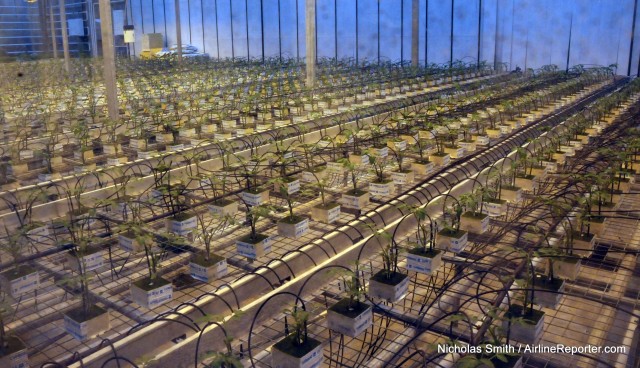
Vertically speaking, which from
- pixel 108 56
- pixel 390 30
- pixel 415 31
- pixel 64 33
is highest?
pixel 390 30

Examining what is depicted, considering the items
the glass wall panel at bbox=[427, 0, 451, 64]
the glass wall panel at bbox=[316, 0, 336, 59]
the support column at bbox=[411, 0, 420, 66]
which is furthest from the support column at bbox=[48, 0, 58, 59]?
the glass wall panel at bbox=[427, 0, 451, 64]

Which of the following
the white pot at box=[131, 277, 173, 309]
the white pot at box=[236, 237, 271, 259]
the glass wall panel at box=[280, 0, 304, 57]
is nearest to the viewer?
the white pot at box=[131, 277, 173, 309]

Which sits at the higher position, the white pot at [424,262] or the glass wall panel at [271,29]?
the glass wall panel at [271,29]

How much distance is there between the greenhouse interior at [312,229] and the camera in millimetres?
2635

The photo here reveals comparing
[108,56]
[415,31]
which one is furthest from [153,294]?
[415,31]

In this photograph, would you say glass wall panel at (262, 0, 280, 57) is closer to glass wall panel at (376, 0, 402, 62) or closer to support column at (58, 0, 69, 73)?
glass wall panel at (376, 0, 402, 62)

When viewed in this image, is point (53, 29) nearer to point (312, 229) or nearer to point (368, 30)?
point (312, 229)

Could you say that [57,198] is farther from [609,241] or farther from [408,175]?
[609,241]

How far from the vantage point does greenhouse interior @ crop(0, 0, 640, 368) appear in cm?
263

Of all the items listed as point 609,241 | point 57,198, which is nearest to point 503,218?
point 609,241

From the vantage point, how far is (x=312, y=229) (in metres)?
4.38

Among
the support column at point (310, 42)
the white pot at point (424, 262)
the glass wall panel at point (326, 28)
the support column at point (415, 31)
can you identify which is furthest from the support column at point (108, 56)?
the glass wall panel at point (326, 28)

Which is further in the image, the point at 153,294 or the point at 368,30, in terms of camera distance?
the point at 368,30

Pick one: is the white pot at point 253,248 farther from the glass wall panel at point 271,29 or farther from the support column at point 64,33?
the glass wall panel at point 271,29
